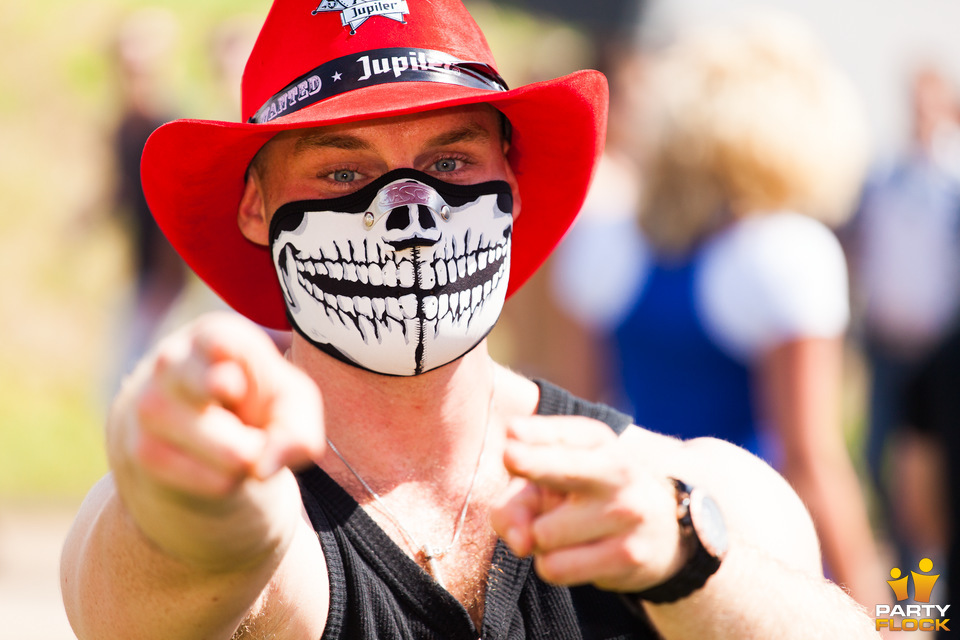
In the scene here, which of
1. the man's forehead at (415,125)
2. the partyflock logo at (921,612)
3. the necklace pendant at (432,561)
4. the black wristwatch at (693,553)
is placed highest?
the man's forehead at (415,125)

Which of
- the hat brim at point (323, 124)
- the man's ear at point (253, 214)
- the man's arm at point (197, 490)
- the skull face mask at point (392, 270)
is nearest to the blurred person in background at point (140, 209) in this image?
the hat brim at point (323, 124)

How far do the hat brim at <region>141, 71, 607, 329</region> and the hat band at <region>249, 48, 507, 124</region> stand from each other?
3cm

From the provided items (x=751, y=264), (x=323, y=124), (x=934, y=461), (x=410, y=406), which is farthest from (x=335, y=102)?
(x=934, y=461)

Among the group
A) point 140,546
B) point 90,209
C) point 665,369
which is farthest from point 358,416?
point 90,209

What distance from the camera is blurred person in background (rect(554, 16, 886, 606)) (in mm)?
3945

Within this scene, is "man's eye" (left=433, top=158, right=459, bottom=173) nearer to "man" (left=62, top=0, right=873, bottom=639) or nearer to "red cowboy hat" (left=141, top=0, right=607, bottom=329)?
"man" (left=62, top=0, right=873, bottom=639)

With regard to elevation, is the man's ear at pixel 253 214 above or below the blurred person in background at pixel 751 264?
above

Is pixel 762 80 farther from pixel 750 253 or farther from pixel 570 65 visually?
pixel 570 65

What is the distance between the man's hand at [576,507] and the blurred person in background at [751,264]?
94.8 inches

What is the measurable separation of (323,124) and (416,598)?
3.12 ft

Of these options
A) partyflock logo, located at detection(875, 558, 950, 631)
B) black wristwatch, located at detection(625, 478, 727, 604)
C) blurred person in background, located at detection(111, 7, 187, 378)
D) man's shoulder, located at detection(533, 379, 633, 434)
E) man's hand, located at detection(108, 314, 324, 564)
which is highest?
man's hand, located at detection(108, 314, 324, 564)

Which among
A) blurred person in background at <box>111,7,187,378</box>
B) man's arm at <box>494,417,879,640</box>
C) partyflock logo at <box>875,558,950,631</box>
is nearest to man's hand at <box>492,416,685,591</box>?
man's arm at <box>494,417,879,640</box>

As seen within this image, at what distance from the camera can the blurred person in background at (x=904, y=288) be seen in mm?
5621

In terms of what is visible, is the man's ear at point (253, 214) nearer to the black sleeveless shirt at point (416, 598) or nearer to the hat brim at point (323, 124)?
the hat brim at point (323, 124)
